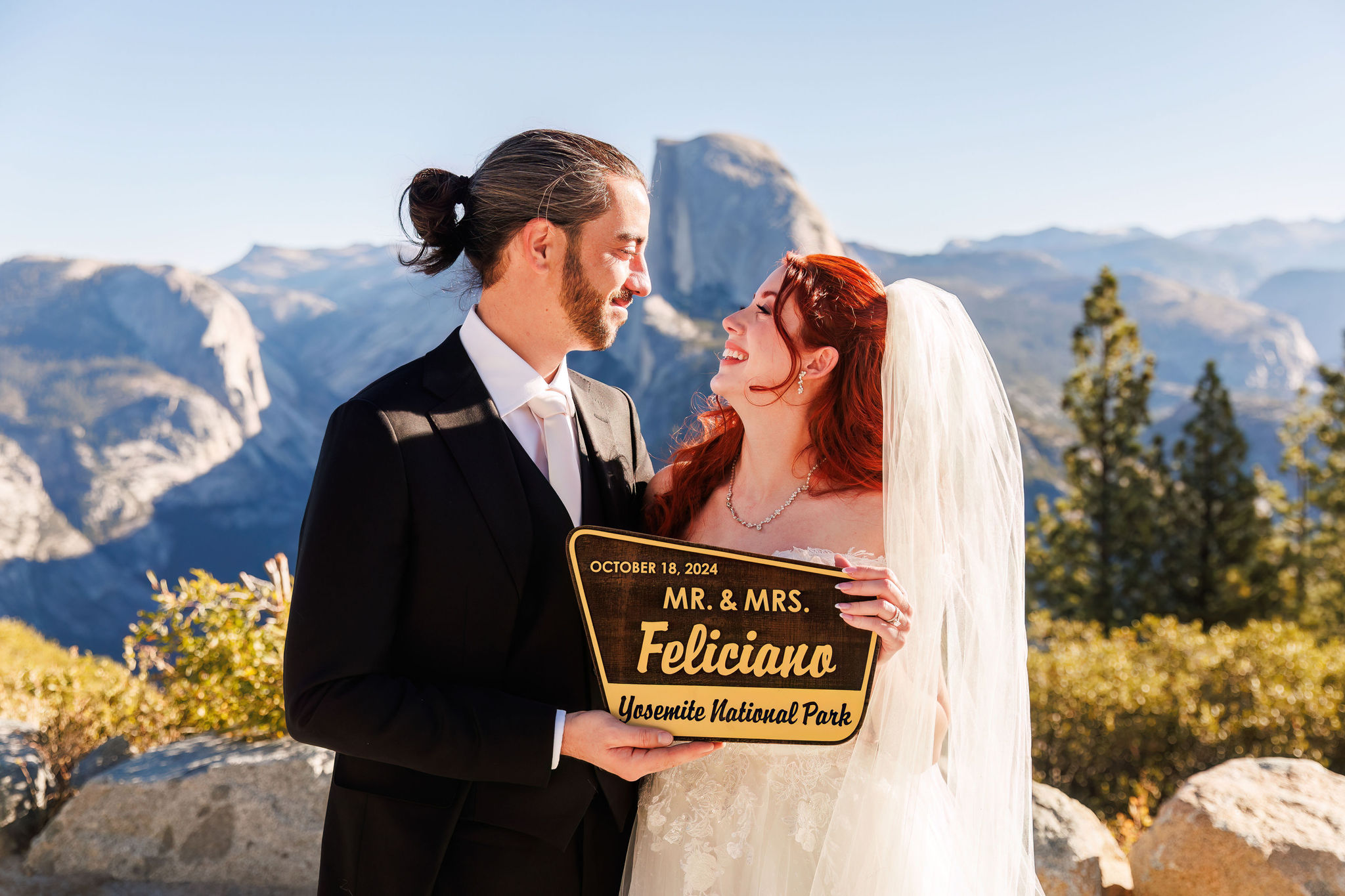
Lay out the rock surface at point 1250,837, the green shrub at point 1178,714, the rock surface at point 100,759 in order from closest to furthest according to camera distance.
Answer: the rock surface at point 1250,837 < the rock surface at point 100,759 < the green shrub at point 1178,714

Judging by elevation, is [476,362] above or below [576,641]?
above

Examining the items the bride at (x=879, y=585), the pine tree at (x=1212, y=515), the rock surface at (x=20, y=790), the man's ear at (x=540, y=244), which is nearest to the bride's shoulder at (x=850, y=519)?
the bride at (x=879, y=585)

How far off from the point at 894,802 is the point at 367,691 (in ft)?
4.52

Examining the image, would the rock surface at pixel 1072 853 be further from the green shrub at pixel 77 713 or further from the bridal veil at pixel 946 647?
the green shrub at pixel 77 713

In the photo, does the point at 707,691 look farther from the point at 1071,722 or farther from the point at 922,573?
the point at 1071,722

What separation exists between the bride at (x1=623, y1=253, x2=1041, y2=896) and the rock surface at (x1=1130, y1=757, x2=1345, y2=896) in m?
1.47

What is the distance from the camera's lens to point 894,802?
2293 millimetres

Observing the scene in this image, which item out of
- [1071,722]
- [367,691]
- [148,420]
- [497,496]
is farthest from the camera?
[148,420]

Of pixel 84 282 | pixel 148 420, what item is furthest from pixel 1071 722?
pixel 84 282

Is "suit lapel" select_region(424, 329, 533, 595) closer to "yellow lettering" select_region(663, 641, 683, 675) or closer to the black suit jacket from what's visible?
the black suit jacket

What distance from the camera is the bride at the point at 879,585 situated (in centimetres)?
229

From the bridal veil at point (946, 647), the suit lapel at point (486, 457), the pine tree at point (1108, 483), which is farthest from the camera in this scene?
the pine tree at point (1108, 483)

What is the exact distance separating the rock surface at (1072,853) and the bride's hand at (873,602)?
2.00m

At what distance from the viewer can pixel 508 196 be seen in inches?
93.0
